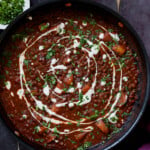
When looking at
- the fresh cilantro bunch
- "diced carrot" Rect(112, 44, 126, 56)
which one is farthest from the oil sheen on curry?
the fresh cilantro bunch

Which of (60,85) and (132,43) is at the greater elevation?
(132,43)

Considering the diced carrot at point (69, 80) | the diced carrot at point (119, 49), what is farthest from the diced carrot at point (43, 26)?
the diced carrot at point (119, 49)

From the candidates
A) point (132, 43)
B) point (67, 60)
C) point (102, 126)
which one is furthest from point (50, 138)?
point (132, 43)

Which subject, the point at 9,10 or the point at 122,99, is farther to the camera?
the point at 9,10

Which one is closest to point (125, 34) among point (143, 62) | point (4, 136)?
point (143, 62)

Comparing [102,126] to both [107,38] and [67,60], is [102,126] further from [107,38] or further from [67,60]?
[107,38]

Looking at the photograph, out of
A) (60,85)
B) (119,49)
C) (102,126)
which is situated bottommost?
(102,126)

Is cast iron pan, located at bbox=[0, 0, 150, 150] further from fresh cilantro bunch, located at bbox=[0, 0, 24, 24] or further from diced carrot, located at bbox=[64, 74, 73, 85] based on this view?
diced carrot, located at bbox=[64, 74, 73, 85]
